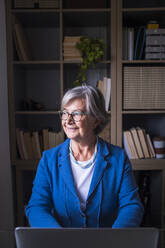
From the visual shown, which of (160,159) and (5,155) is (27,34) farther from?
(160,159)

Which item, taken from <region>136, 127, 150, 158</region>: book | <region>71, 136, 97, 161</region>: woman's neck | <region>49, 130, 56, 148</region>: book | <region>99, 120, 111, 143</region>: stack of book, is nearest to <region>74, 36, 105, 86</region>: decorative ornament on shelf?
<region>99, 120, 111, 143</region>: stack of book

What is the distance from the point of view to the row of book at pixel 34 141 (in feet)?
7.73

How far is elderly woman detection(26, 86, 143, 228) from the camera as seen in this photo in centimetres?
129

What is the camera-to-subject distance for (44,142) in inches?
94.3

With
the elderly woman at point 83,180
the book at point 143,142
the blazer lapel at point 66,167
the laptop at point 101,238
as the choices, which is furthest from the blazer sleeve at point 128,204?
the book at point 143,142

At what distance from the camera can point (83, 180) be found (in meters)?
1.34

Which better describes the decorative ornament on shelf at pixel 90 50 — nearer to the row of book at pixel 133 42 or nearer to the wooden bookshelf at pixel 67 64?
the wooden bookshelf at pixel 67 64

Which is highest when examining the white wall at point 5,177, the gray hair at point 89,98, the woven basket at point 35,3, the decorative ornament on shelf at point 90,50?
the woven basket at point 35,3

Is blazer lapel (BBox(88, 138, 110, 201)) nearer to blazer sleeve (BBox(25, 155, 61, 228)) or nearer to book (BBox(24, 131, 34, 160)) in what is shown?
blazer sleeve (BBox(25, 155, 61, 228))

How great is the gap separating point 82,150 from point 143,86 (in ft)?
3.92

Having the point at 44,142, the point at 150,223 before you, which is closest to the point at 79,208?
the point at 44,142

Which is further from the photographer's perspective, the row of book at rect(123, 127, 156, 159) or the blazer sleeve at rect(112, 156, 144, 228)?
the row of book at rect(123, 127, 156, 159)

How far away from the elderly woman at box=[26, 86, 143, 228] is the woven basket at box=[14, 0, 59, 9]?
4.20ft

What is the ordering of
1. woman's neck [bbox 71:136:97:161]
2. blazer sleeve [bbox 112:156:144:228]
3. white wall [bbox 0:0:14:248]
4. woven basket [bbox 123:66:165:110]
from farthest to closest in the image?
woven basket [bbox 123:66:165:110] → white wall [bbox 0:0:14:248] → woman's neck [bbox 71:136:97:161] → blazer sleeve [bbox 112:156:144:228]
